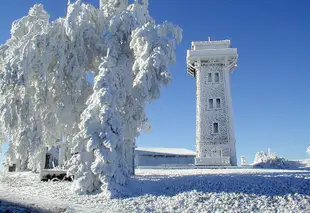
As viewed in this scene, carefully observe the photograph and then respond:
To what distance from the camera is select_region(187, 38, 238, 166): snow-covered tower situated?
3584 cm

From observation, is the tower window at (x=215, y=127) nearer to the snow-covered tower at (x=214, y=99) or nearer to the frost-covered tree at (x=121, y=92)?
the snow-covered tower at (x=214, y=99)

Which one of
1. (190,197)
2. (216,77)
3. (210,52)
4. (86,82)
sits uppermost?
(210,52)

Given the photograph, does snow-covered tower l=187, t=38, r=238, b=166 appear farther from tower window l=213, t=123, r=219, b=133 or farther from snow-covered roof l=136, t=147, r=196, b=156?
snow-covered roof l=136, t=147, r=196, b=156

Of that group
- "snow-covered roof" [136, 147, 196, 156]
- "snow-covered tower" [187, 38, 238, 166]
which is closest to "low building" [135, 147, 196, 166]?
"snow-covered roof" [136, 147, 196, 156]

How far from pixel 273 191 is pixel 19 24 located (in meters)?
19.8

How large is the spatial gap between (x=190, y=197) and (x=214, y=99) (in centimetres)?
2366

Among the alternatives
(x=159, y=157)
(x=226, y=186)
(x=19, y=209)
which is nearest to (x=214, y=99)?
(x=159, y=157)

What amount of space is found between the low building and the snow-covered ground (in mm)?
24143

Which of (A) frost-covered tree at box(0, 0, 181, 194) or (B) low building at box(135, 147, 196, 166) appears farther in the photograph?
→ (B) low building at box(135, 147, 196, 166)

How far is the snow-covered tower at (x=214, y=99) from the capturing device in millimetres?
35844

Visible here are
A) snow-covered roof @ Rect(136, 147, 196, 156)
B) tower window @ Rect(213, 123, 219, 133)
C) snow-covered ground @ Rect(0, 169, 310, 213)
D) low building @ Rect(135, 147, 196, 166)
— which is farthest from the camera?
snow-covered roof @ Rect(136, 147, 196, 156)

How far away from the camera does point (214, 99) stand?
37375mm

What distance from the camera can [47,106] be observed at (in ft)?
68.8

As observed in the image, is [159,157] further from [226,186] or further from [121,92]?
[226,186]
